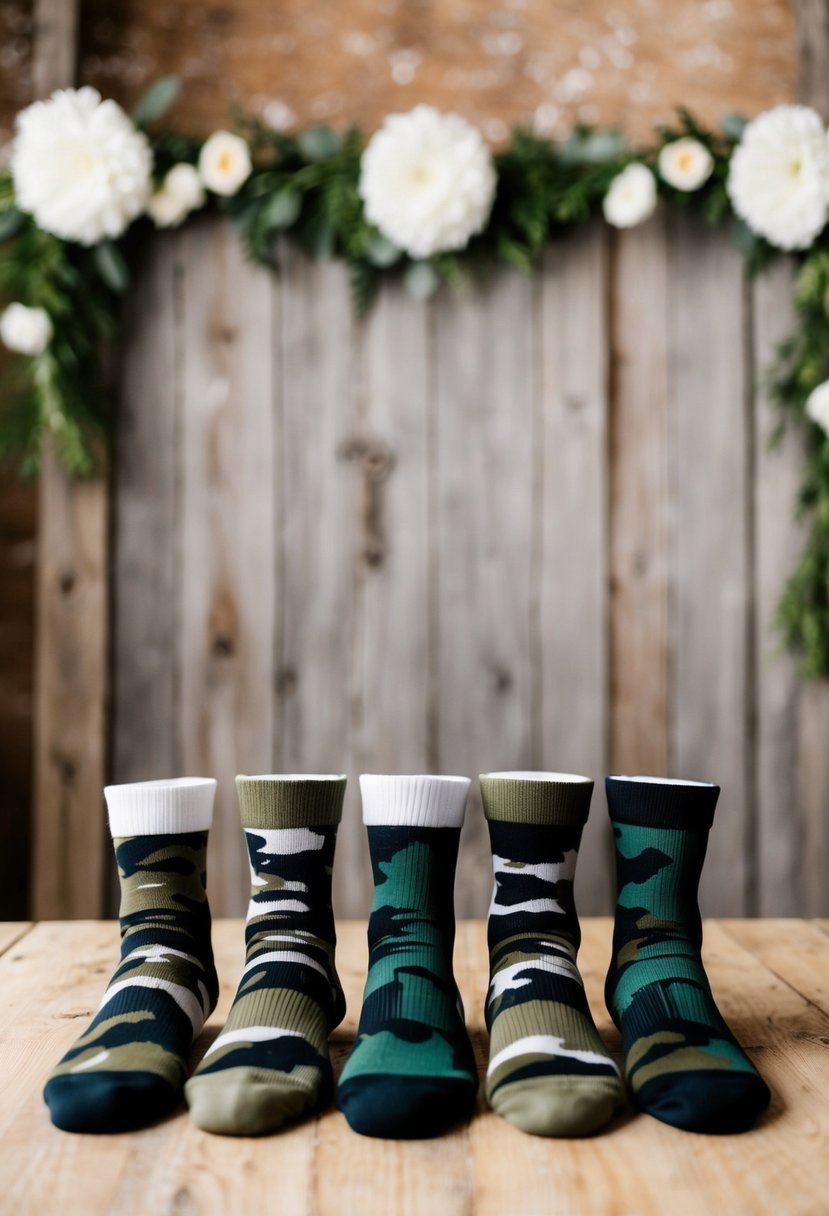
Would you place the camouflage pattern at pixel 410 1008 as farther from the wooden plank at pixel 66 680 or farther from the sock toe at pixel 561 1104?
the wooden plank at pixel 66 680

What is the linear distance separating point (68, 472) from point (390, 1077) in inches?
44.0

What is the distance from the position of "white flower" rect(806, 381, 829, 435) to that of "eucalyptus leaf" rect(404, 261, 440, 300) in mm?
588

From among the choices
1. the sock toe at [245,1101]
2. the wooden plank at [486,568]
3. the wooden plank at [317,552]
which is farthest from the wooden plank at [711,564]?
the sock toe at [245,1101]

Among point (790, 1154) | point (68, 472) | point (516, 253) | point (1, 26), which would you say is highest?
point (1, 26)

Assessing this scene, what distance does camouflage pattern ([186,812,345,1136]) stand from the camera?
0.52 metres

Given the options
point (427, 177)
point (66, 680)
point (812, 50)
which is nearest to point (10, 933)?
point (66, 680)

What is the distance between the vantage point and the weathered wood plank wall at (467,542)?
1385mm

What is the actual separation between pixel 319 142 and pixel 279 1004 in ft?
3.91

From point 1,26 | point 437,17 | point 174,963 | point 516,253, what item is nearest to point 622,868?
point 174,963

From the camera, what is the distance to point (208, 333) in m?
1.39

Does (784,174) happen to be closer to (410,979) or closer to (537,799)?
(537,799)

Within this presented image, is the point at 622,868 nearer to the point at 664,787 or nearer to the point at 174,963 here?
the point at 664,787

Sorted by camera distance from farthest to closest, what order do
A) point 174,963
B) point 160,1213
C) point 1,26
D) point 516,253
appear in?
point 1,26, point 516,253, point 174,963, point 160,1213

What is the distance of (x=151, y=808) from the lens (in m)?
0.68
